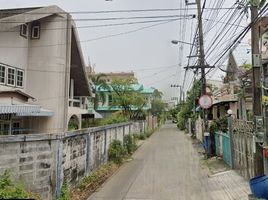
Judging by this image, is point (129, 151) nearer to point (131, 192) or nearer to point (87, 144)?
point (87, 144)

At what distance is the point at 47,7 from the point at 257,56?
1348cm

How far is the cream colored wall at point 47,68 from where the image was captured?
773 inches

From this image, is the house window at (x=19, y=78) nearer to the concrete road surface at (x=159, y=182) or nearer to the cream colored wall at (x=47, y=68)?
the cream colored wall at (x=47, y=68)

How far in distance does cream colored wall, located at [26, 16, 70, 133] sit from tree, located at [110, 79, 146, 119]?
17.1 metres

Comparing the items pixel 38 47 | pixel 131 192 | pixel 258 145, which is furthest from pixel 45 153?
pixel 38 47

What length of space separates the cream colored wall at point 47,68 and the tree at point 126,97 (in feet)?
56.1

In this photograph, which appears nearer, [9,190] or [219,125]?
[9,190]

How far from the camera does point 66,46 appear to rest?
20188 millimetres

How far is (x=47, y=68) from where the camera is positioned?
771 inches

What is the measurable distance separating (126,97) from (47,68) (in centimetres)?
1769

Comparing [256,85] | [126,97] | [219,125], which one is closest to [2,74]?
[219,125]

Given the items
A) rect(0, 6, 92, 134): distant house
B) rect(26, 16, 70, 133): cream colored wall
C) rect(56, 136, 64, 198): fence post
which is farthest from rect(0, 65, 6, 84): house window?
rect(56, 136, 64, 198): fence post

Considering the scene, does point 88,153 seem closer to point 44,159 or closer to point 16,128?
point 44,159

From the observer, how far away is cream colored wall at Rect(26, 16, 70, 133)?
64.4ft
